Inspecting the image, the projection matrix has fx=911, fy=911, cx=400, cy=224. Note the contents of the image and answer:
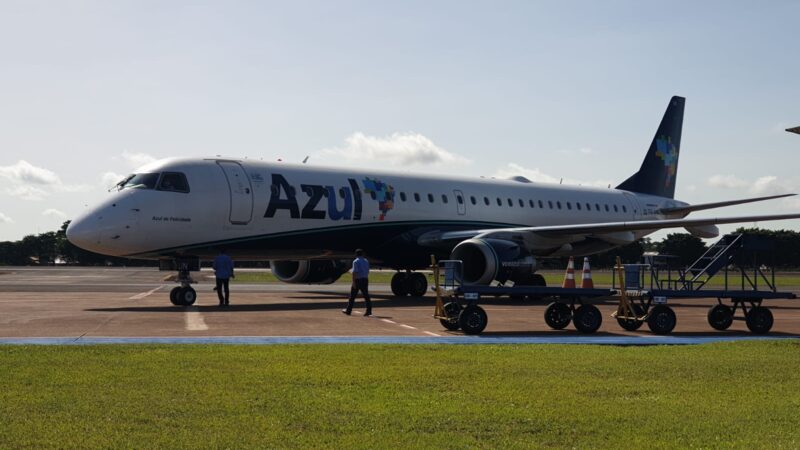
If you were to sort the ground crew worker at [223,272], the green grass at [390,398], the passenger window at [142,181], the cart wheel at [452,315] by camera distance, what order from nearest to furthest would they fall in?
the green grass at [390,398] → the cart wheel at [452,315] → the ground crew worker at [223,272] → the passenger window at [142,181]

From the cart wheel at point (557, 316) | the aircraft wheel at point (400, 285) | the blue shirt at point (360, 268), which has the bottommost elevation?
the cart wheel at point (557, 316)

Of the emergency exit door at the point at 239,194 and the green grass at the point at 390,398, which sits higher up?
the emergency exit door at the point at 239,194

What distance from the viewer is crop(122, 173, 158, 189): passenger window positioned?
79.3ft

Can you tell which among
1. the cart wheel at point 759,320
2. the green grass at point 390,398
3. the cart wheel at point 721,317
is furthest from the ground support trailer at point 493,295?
the green grass at point 390,398

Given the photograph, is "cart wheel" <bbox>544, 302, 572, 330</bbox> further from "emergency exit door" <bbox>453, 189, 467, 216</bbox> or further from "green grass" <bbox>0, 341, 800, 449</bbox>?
"emergency exit door" <bbox>453, 189, 467, 216</bbox>

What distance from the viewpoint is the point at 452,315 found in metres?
17.5

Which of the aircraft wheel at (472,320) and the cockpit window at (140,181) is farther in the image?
the cockpit window at (140,181)

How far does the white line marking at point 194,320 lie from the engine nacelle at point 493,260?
311 inches

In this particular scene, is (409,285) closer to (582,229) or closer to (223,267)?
(582,229)

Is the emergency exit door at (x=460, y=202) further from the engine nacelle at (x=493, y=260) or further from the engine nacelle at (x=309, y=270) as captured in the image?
the engine nacelle at (x=493, y=260)

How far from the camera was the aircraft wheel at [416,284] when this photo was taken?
106 feet

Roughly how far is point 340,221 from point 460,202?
5967 millimetres

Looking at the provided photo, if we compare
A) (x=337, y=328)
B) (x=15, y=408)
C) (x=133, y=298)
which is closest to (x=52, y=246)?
(x=133, y=298)

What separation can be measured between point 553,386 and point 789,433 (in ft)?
9.36
